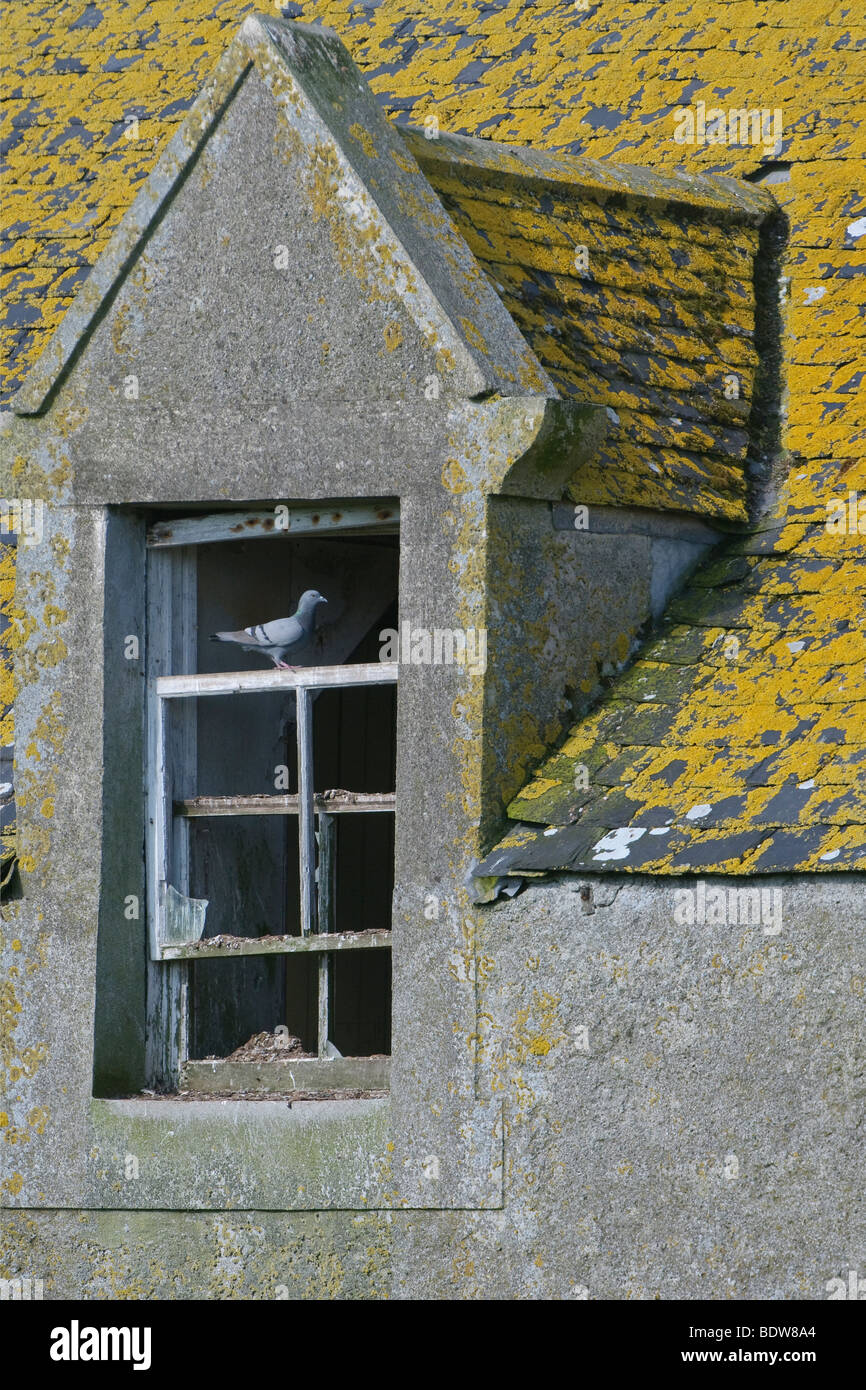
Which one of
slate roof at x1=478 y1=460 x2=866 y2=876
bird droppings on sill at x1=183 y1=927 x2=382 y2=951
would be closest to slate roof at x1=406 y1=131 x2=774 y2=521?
slate roof at x1=478 y1=460 x2=866 y2=876

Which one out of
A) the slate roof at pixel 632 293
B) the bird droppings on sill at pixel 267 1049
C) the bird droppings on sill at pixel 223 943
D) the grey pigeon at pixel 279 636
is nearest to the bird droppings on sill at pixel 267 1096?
the bird droppings on sill at pixel 267 1049

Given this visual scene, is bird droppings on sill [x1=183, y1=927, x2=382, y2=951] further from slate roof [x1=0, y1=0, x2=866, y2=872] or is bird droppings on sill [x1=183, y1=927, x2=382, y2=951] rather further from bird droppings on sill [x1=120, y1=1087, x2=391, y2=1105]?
slate roof [x1=0, y1=0, x2=866, y2=872]

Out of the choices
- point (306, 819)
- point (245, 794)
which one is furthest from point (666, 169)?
point (306, 819)

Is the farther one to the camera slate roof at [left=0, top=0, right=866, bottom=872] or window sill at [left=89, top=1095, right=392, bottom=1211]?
window sill at [left=89, top=1095, right=392, bottom=1211]

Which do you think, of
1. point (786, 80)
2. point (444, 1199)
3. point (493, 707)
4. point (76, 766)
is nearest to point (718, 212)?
point (786, 80)

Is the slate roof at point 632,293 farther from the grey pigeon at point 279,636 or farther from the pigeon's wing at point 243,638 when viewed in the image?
the pigeon's wing at point 243,638

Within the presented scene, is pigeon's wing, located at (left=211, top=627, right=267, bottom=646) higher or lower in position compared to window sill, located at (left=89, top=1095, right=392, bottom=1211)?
higher

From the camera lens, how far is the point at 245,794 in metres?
7.88

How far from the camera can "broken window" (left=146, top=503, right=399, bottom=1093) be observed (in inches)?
281

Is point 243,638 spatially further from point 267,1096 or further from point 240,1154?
point 240,1154

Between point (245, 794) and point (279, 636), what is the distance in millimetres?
823

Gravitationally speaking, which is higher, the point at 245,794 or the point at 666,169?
the point at 666,169

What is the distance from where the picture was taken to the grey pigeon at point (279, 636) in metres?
7.30

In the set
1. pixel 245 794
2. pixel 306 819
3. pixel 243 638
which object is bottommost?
pixel 306 819
